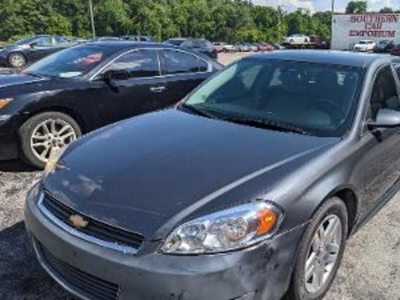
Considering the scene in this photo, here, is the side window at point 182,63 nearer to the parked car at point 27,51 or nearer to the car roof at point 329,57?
the car roof at point 329,57

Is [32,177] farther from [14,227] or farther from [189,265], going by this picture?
[189,265]

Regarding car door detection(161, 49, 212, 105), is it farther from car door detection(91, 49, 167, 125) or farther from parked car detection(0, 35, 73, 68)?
parked car detection(0, 35, 73, 68)

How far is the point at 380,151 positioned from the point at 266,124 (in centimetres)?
86

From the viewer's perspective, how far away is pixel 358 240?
416 cm

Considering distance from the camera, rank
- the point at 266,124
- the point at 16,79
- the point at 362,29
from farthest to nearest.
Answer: the point at 362,29 → the point at 16,79 → the point at 266,124

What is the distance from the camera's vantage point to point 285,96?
A: 3.95 metres

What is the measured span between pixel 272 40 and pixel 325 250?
8897cm

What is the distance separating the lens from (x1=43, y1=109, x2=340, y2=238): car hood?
8.95ft

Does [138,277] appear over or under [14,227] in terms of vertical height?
over

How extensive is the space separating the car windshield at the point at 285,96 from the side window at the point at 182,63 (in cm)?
236

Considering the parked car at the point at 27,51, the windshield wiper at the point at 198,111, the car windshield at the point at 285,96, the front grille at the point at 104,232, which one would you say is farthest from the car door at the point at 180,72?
the parked car at the point at 27,51

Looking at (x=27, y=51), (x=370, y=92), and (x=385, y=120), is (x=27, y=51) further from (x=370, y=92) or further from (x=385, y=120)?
(x=385, y=120)

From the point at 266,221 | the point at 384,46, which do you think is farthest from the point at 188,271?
the point at 384,46

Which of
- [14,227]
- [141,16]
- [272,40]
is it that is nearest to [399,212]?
[14,227]
